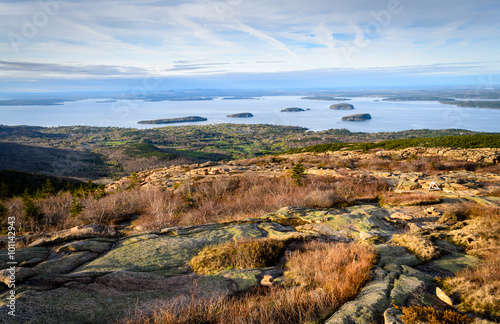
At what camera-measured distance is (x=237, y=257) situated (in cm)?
588

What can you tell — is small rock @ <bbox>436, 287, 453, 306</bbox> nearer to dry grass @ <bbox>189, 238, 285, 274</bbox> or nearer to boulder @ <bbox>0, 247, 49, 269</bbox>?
dry grass @ <bbox>189, 238, 285, 274</bbox>

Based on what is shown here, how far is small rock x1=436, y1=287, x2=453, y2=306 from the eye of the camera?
3.90 m

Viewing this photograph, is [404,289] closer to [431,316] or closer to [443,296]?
[443,296]

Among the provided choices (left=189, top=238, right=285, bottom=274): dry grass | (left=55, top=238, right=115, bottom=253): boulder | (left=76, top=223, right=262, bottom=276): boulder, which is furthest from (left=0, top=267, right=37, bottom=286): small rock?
(left=189, top=238, right=285, bottom=274): dry grass

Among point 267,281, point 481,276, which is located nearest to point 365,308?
point 267,281

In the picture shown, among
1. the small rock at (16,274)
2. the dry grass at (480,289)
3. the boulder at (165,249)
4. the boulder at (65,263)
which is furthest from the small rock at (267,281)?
the boulder at (65,263)

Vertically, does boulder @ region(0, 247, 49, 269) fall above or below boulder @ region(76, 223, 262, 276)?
above

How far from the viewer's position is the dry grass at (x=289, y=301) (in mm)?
3682

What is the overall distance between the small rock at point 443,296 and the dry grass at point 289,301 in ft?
3.63

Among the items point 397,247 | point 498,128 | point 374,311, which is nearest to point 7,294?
point 374,311

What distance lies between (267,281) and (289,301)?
1039 millimetres

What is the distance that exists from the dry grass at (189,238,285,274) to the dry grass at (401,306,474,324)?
10.1 ft

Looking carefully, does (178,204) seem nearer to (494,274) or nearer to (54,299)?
(54,299)

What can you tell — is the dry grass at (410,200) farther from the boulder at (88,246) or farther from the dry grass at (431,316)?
the boulder at (88,246)
